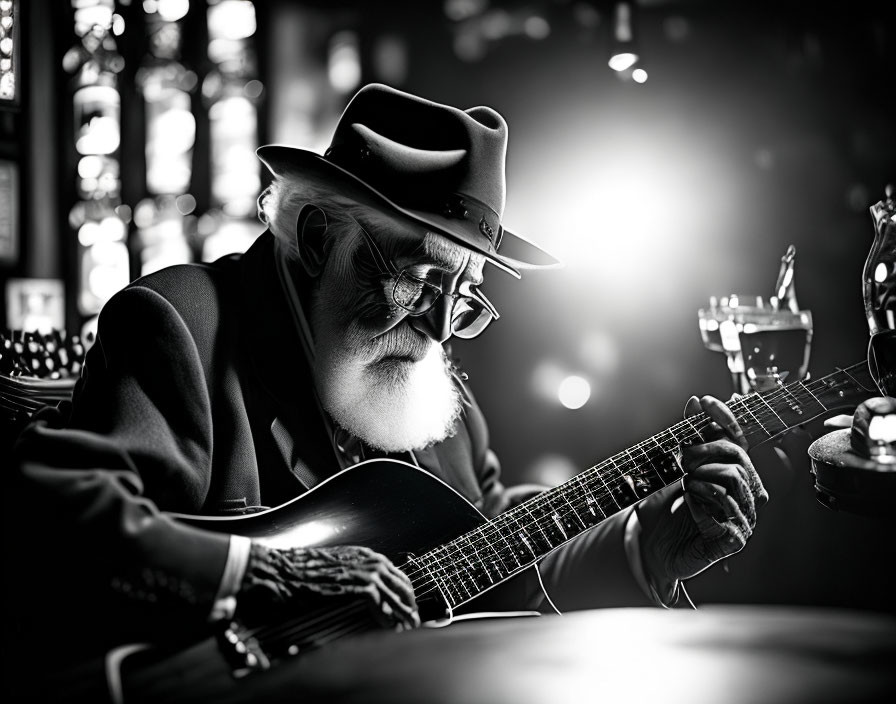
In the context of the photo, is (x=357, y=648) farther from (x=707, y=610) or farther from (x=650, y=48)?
(x=650, y=48)

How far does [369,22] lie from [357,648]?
417 cm

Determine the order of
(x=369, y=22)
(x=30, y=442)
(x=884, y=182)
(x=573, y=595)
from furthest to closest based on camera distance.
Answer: (x=369, y=22)
(x=884, y=182)
(x=573, y=595)
(x=30, y=442)

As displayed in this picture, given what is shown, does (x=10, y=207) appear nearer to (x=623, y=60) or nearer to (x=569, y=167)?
(x=569, y=167)

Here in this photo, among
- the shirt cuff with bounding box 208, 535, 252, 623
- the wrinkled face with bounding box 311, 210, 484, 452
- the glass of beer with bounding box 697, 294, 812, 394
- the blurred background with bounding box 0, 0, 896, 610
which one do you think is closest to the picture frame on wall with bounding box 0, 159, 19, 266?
the blurred background with bounding box 0, 0, 896, 610

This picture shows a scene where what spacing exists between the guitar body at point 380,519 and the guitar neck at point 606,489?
0.14ft

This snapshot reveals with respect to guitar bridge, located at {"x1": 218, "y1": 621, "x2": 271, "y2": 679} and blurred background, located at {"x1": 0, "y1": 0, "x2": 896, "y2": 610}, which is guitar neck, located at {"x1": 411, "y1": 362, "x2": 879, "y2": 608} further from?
guitar bridge, located at {"x1": 218, "y1": 621, "x2": 271, "y2": 679}

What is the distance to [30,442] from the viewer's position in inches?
46.5

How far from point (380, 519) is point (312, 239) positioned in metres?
0.65

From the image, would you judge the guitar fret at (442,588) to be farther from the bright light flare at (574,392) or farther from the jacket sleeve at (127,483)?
the bright light flare at (574,392)

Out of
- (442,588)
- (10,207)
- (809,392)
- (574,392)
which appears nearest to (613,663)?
(442,588)

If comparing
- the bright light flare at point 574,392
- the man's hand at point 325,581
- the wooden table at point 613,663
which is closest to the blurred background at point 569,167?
the bright light flare at point 574,392

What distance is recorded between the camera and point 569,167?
11.4 ft

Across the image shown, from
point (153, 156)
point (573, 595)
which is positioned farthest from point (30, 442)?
point (153, 156)

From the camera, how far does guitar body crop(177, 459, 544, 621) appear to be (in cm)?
126
